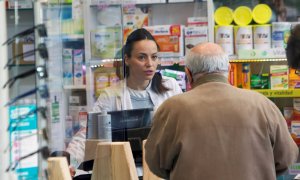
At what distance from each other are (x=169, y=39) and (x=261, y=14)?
0.77 metres

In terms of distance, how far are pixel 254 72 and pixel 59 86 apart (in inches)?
132

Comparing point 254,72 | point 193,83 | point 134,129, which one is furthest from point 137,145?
point 254,72

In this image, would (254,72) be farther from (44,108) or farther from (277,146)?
(44,108)

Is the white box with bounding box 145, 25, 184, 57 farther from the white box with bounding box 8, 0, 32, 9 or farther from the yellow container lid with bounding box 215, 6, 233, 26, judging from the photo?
the white box with bounding box 8, 0, 32, 9

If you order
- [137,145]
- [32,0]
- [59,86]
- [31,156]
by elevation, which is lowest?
[137,145]

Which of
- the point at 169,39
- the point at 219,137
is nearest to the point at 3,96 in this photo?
the point at 219,137

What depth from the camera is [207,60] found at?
85.0 inches

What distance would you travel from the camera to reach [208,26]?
418cm

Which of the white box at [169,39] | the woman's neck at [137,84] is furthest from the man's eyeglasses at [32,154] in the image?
the white box at [169,39]

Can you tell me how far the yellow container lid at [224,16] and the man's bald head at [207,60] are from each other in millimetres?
2084

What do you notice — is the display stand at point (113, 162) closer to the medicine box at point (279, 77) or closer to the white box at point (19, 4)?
the white box at point (19, 4)

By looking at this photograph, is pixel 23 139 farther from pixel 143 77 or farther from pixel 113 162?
pixel 143 77

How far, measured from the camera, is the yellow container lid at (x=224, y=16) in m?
4.23

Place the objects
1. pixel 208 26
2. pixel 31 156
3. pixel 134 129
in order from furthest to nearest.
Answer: pixel 208 26, pixel 134 129, pixel 31 156
